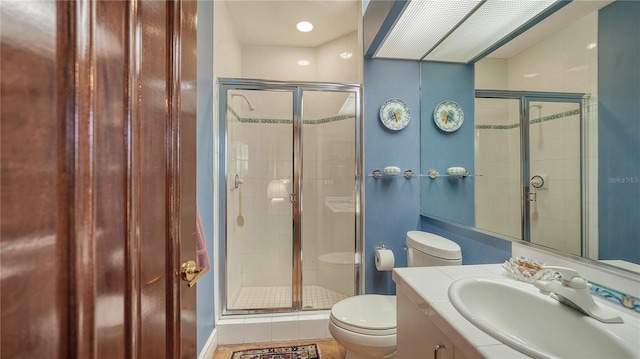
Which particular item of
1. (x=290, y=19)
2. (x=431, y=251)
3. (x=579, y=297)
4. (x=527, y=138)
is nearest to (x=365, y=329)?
(x=431, y=251)

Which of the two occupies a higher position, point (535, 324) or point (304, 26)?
point (304, 26)

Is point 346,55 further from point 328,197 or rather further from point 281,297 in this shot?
point 281,297

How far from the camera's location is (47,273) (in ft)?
1.07

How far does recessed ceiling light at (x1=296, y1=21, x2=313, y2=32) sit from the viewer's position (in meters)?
2.37

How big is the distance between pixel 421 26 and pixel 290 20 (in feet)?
3.97

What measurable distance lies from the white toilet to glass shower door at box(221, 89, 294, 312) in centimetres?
83

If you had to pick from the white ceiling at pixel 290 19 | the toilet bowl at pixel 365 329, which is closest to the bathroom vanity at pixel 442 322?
the toilet bowl at pixel 365 329

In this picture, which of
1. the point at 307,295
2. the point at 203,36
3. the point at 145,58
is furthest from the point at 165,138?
the point at 307,295

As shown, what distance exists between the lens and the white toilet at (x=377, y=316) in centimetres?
131

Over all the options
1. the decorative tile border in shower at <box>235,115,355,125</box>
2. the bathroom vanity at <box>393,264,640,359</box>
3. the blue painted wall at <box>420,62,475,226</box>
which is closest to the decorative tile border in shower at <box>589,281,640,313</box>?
the bathroom vanity at <box>393,264,640,359</box>

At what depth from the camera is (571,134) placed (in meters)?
1.03

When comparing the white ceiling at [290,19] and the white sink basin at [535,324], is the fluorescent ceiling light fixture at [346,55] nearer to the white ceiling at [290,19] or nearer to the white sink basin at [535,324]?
the white ceiling at [290,19]

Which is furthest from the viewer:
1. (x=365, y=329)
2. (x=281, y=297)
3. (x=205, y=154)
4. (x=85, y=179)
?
(x=281, y=297)

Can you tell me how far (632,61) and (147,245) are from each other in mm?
1490
